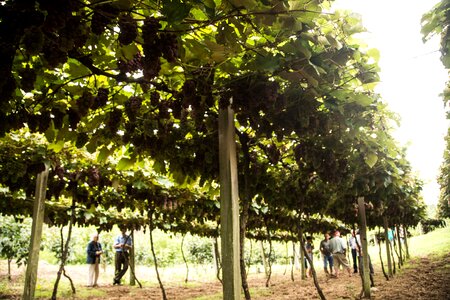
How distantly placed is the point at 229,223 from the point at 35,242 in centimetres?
354

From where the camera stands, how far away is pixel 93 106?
2834 millimetres

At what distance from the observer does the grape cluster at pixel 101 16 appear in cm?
186

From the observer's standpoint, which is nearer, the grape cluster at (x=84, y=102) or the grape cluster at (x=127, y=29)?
the grape cluster at (x=127, y=29)

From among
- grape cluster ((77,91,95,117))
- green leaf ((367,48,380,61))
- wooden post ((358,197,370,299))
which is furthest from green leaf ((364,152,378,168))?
wooden post ((358,197,370,299))

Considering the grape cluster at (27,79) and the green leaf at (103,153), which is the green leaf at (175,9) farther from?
the green leaf at (103,153)

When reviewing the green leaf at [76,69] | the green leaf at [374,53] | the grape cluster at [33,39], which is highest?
the green leaf at [374,53]

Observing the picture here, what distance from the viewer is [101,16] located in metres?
1.88

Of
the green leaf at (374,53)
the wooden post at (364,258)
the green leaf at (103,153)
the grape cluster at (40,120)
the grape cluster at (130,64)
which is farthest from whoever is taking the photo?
the wooden post at (364,258)

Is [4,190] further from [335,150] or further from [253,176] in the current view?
[335,150]

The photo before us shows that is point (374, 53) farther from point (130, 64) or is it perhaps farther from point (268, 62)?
point (130, 64)

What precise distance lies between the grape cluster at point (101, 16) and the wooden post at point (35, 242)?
406 cm

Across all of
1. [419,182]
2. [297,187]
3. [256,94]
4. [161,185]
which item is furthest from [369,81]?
[419,182]

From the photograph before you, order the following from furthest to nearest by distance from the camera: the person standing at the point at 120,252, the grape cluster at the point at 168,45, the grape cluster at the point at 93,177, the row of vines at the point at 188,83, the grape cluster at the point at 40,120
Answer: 1. the person standing at the point at 120,252
2. the grape cluster at the point at 93,177
3. the grape cluster at the point at 40,120
4. the grape cluster at the point at 168,45
5. the row of vines at the point at 188,83

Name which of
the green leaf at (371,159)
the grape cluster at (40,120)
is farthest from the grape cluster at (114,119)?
the green leaf at (371,159)
